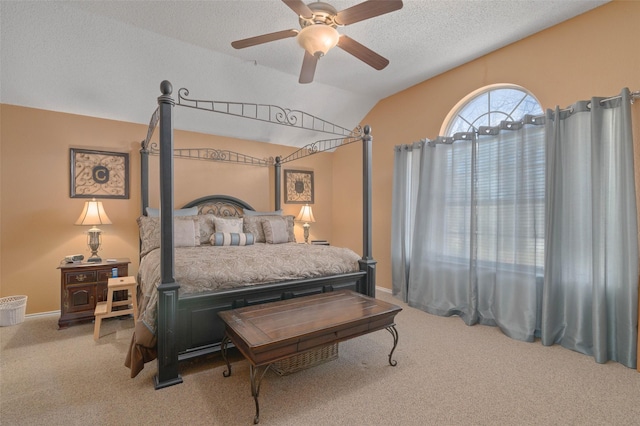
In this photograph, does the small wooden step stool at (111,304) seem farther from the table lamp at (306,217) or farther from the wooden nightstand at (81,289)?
the table lamp at (306,217)

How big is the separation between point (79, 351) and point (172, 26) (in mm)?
3087

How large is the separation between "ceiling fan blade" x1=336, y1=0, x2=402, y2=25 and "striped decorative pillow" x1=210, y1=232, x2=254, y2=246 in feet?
8.55

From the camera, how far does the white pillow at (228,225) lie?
12.5ft

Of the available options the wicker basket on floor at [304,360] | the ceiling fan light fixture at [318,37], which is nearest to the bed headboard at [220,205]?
the wicker basket on floor at [304,360]

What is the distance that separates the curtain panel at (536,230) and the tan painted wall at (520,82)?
0.27m

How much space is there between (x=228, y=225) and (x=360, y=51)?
8.60 ft

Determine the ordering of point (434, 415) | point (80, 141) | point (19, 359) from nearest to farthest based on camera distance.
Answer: point (434, 415) < point (19, 359) < point (80, 141)

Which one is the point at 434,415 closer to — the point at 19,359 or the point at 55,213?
the point at 19,359

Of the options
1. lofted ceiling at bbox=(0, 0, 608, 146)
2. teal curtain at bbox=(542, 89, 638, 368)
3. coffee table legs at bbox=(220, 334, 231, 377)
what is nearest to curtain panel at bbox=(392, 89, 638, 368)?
teal curtain at bbox=(542, 89, 638, 368)

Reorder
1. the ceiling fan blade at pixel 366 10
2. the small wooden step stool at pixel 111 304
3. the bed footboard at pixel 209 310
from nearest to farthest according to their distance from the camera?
the ceiling fan blade at pixel 366 10
the bed footboard at pixel 209 310
the small wooden step stool at pixel 111 304

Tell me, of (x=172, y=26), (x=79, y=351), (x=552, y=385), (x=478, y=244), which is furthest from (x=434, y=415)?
(x=172, y=26)

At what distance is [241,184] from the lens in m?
4.71

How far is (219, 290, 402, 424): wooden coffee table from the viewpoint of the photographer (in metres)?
1.74

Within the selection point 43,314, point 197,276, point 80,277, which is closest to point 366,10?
point 197,276
